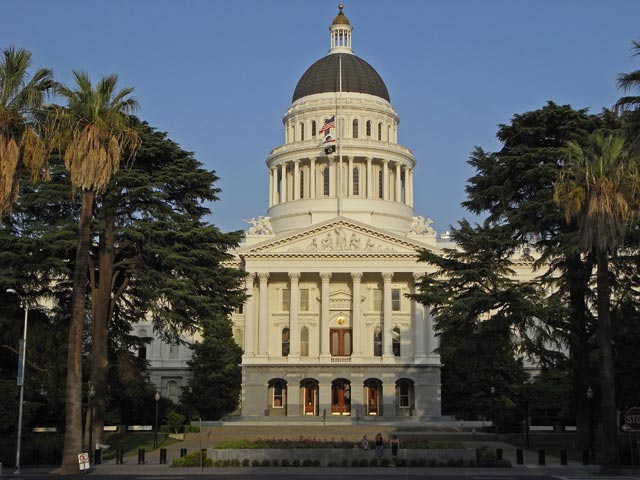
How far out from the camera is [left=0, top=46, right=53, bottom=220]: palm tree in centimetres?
3291

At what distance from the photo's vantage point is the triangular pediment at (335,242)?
288 feet

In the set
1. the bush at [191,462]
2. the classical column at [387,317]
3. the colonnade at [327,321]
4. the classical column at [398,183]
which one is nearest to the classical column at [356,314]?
the colonnade at [327,321]

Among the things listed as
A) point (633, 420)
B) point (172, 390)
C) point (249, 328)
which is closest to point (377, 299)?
point (249, 328)

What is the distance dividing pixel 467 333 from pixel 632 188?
13866 mm

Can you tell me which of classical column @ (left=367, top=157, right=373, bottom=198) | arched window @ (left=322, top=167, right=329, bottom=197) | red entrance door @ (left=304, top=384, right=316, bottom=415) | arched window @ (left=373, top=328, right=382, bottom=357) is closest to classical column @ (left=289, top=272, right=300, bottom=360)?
red entrance door @ (left=304, top=384, right=316, bottom=415)

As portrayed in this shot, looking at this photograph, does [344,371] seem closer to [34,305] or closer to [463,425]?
[463,425]

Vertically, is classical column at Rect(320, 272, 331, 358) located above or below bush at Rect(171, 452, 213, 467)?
above

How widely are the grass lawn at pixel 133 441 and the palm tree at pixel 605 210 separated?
77.8 feet

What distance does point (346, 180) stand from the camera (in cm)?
10450

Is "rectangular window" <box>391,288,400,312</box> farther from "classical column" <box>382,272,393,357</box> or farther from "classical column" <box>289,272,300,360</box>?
"classical column" <box>289,272,300,360</box>

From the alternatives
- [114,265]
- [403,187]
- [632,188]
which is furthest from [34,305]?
[403,187]

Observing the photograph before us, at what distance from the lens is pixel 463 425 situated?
7344cm

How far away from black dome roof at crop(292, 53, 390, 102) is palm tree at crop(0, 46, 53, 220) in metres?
76.3

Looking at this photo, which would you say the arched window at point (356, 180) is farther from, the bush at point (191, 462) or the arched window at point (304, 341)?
the bush at point (191, 462)
